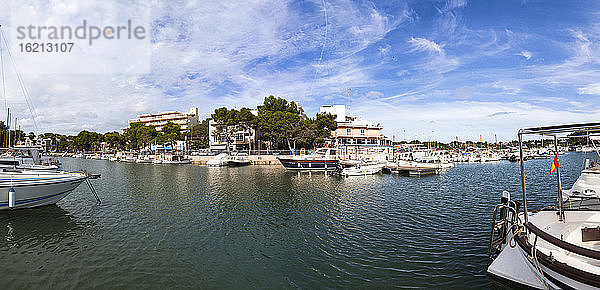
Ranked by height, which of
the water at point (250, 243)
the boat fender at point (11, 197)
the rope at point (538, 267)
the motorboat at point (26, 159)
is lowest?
the water at point (250, 243)

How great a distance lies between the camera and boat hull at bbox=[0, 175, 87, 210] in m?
17.2

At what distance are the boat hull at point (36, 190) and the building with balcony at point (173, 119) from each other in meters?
116

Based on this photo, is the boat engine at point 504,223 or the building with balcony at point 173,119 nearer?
the boat engine at point 504,223

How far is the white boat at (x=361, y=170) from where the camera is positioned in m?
42.9

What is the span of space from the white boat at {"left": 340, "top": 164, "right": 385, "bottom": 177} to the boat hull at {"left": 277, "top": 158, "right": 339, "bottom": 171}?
5440mm

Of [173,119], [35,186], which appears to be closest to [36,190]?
[35,186]

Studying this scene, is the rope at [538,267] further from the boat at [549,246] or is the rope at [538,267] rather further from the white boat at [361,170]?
the white boat at [361,170]

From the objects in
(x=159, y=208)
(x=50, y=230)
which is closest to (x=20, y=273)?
(x=50, y=230)

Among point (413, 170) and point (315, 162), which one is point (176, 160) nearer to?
point (315, 162)

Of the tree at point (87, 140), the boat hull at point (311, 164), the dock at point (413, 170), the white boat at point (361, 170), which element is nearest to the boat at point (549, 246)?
the white boat at point (361, 170)

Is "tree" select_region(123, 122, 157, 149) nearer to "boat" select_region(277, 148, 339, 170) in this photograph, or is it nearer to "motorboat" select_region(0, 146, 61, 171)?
"boat" select_region(277, 148, 339, 170)

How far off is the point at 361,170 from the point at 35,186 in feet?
118

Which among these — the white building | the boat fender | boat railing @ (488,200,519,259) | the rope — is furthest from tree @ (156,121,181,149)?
the rope

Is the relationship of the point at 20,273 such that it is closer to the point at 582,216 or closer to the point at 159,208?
the point at 159,208
